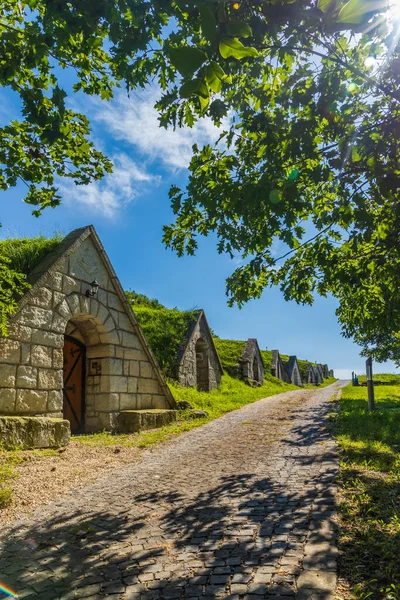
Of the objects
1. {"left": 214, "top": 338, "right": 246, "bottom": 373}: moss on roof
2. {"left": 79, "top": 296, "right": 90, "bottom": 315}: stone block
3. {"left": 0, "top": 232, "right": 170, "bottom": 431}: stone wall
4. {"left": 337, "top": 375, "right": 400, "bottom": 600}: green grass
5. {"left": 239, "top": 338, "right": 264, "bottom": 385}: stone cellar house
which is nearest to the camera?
{"left": 337, "top": 375, "right": 400, "bottom": 600}: green grass

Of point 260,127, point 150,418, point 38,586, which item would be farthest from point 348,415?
→ point 38,586

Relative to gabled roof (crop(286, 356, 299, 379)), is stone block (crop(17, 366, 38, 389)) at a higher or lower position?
higher

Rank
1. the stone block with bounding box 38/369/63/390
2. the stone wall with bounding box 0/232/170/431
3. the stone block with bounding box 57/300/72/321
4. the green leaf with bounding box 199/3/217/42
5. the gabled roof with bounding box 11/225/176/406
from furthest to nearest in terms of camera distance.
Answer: the stone block with bounding box 57/300/72/321 < the gabled roof with bounding box 11/225/176/406 < the stone block with bounding box 38/369/63/390 < the stone wall with bounding box 0/232/170/431 < the green leaf with bounding box 199/3/217/42

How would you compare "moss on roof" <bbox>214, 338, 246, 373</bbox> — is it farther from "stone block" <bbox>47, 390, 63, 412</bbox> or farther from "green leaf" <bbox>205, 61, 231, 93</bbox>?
"green leaf" <bbox>205, 61, 231, 93</bbox>

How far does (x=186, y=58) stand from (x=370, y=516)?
4103mm

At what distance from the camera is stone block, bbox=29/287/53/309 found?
7520mm

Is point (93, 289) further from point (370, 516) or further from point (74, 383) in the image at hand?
point (370, 516)

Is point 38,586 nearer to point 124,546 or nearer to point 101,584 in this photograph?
point 101,584

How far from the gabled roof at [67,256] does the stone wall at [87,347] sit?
0.14 feet

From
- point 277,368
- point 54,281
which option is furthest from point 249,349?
point 54,281

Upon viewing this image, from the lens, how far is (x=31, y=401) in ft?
23.4

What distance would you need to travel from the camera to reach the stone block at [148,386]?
1007cm

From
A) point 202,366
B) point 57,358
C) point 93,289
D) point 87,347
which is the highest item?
point 93,289

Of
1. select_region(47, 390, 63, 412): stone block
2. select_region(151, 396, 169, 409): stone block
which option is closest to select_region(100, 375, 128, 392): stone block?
select_region(151, 396, 169, 409): stone block
